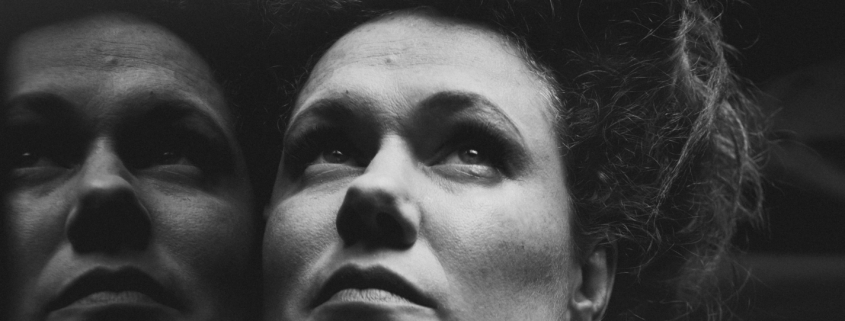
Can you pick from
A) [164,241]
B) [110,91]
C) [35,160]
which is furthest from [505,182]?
[35,160]

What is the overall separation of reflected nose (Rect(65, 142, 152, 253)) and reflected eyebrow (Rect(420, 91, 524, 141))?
62 centimetres

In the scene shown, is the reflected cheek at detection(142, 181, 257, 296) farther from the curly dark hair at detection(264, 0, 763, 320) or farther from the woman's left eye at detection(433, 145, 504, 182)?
the woman's left eye at detection(433, 145, 504, 182)

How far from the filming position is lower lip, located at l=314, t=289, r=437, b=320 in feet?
5.26

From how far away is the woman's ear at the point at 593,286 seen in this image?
197 cm

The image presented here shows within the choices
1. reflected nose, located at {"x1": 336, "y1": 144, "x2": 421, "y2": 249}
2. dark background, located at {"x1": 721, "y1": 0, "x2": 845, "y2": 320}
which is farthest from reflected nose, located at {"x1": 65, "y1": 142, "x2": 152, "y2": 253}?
dark background, located at {"x1": 721, "y1": 0, "x2": 845, "y2": 320}

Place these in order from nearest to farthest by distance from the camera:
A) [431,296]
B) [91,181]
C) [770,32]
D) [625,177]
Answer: [431,296] → [91,181] → [625,177] → [770,32]

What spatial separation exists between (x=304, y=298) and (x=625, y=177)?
0.84 metres

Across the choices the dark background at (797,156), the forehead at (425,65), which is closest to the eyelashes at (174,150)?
the forehead at (425,65)

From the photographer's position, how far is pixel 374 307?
1.60 meters

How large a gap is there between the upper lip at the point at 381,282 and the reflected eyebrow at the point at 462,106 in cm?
37

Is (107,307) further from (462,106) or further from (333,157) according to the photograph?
(462,106)

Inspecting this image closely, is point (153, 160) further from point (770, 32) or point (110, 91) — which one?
point (770, 32)

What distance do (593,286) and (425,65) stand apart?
2.08 ft

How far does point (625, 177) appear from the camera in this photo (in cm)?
212
